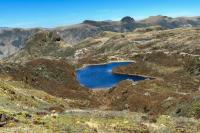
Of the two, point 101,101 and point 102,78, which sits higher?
point 101,101

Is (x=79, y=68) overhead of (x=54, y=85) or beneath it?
beneath

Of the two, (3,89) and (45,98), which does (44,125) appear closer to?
(3,89)

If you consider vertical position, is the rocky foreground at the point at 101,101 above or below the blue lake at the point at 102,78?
above

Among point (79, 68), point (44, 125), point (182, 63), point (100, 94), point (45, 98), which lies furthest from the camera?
point (79, 68)

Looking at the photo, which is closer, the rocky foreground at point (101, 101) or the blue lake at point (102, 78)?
the rocky foreground at point (101, 101)

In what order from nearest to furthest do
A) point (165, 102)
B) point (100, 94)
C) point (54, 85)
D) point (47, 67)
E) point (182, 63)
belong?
point (165, 102) < point (54, 85) < point (100, 94) < point (47, 67) < point (182, 63)

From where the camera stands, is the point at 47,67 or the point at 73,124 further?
the point at 47,67

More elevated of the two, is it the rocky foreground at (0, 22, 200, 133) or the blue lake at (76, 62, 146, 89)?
the rocky foreground at (0, 22, 200, 133)

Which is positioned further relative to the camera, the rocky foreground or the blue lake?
the blue lake

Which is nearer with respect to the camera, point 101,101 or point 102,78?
point 101,101

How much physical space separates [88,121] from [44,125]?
17.0 ft

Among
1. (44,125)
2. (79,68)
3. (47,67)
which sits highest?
(44,125)

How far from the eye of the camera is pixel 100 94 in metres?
100

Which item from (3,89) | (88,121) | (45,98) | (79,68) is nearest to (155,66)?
(79,68)
